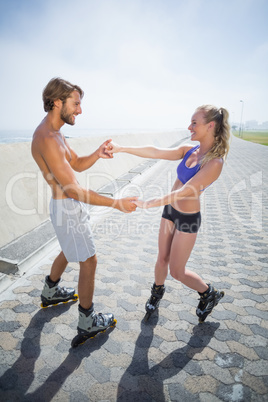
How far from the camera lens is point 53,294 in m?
2.96

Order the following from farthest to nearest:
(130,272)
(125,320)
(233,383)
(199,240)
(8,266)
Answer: (199,240) < (130,272) < (8,266) < (125,320) < (233,383)

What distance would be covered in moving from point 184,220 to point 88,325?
5.21 feet

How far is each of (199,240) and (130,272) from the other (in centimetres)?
200

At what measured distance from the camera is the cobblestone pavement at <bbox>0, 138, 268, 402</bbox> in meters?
2.10

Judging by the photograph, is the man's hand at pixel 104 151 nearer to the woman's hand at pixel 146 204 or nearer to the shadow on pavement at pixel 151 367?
the woman's hand at pixel 146 204

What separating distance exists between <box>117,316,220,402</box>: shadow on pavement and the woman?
0.64 ft

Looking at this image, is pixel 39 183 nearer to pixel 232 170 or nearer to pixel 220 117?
pixel 220 117

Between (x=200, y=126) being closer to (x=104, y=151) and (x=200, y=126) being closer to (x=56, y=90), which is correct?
(x=104, y=151)

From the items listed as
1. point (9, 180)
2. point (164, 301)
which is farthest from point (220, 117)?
point (9, 180)

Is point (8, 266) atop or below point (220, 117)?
below

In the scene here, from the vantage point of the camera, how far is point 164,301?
3.21 metres

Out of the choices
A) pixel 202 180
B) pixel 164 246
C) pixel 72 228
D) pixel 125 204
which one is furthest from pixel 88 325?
pixel 202 180

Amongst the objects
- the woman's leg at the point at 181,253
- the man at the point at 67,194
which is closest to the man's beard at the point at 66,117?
the man at the point at 67,194

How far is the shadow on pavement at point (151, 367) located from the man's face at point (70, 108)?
8.39 ft
